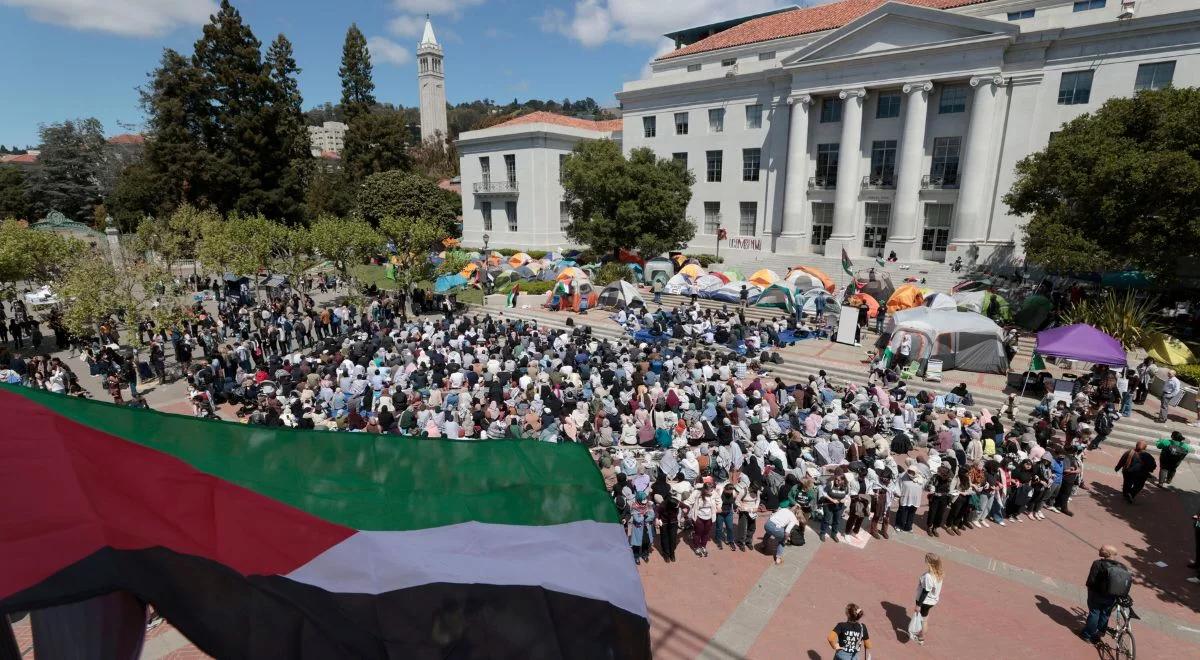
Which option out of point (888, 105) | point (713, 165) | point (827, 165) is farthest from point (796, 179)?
point (713, 165)

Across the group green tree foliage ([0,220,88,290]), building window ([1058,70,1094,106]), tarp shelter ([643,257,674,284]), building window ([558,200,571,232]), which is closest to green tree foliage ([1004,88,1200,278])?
building window ([1058,70,1094,106])

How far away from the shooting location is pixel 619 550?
375cm

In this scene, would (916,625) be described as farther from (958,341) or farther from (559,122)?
(559,122)

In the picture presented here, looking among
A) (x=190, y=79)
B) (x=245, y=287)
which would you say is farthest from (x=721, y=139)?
(x=190, y=79)

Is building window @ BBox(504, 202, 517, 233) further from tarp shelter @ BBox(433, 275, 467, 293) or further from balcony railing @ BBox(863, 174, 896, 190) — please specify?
balcony railing @ BBox(863, 174, 896, 190)

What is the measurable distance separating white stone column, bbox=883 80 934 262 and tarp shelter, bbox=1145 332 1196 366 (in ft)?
56.6

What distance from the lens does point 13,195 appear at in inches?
2589

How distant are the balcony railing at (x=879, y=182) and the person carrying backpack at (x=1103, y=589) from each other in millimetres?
34238

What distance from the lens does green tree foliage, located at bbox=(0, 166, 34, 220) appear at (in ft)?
214

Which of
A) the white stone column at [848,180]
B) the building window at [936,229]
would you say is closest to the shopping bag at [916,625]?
the white stone column at [848,180]

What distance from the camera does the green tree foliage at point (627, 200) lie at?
123 feet

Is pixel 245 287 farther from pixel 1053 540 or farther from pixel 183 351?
pixel 1053 540

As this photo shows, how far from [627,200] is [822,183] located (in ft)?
46.1

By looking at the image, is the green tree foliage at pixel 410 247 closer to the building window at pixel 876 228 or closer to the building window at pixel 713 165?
the building window at pixel 713 165
